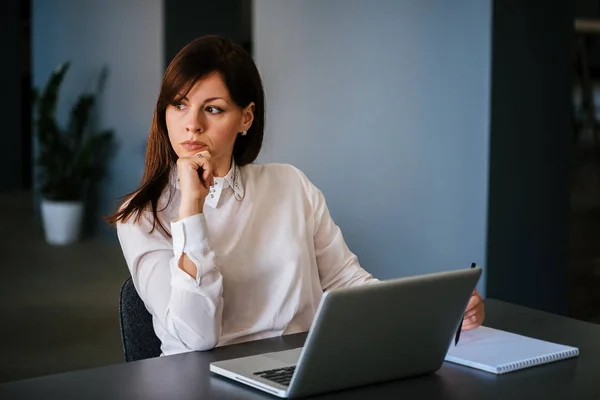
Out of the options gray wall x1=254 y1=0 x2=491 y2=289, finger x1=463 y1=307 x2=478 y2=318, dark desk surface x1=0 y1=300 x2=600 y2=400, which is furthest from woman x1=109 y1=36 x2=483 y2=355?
gray wall x1=254 y1=0 x2=491 y2=289

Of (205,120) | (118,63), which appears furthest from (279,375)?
(118,63)

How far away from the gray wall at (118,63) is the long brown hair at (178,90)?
20.2 feet

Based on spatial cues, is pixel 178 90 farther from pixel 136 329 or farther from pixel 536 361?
pixel 536 361

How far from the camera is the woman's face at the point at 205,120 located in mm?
2072

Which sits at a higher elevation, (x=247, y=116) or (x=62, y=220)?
(x=247, y=116)

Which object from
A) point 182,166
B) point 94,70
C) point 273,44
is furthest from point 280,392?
point 94,70

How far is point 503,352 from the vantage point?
182 cm

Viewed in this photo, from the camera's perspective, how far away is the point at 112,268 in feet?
23.6

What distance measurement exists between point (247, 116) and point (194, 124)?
211 millimetres

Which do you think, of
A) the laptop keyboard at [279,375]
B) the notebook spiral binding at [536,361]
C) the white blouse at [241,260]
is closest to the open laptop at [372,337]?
the laptop keyboard at [279,375]

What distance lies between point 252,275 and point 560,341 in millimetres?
700

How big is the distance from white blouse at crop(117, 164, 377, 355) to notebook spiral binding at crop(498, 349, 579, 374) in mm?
597

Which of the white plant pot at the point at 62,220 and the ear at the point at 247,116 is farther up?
the ear at the point at 247,116

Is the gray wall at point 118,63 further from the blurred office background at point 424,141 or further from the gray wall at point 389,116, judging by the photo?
the gray wall at point 389,116
